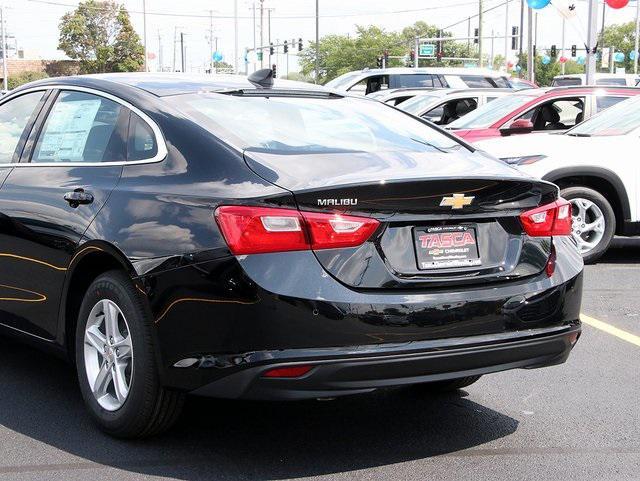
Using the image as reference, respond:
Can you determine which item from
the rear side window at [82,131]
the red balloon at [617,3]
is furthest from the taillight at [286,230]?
the red balloon at [617,3]

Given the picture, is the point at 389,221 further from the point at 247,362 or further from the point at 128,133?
the point at 128,133

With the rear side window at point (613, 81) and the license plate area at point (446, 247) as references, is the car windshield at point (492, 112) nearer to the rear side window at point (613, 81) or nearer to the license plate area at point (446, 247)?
the license plate area at point (446, 247)

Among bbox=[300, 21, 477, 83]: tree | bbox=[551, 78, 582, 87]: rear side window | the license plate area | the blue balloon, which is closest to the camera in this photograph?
the license plate area

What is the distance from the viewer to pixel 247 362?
3.94 metres

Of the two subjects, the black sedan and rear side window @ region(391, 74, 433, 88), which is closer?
the black sedan

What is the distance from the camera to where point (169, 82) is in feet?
16.7

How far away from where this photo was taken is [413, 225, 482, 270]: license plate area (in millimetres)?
4113

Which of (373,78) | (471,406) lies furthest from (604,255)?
(373,78)

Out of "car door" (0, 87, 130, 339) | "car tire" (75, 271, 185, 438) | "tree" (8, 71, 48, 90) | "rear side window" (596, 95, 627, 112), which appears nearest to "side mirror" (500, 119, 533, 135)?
"rear side window" (596, 95, 627, 112)

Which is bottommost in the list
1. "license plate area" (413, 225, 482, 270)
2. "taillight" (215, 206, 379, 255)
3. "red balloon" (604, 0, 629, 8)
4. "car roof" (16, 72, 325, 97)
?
"license plate area" (413, 225, 482, 270)

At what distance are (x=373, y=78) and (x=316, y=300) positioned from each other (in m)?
22.9

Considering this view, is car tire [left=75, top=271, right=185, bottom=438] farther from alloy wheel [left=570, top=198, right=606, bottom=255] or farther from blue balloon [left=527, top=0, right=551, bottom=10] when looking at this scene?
blue balloon [left=527, top=0, right=551, bottom=10]

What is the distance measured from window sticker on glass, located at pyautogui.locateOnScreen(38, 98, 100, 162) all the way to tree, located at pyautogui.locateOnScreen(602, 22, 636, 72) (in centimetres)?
13147

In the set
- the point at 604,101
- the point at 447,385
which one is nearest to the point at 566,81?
the point at 604,101
